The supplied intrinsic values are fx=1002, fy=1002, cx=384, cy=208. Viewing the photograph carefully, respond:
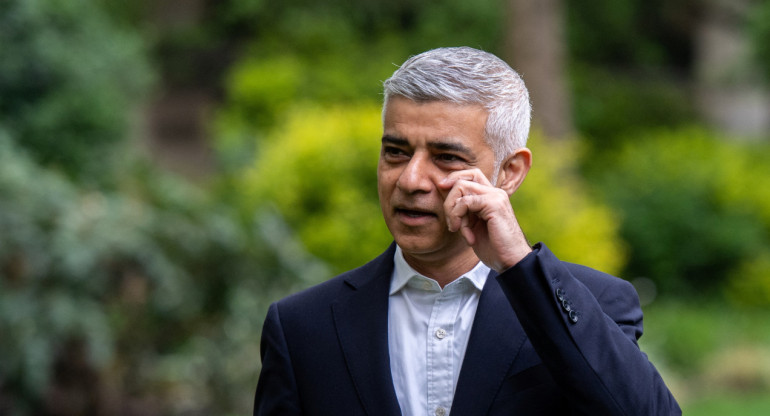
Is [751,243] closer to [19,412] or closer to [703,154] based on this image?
[703,154]

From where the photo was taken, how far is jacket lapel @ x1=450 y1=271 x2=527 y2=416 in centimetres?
226

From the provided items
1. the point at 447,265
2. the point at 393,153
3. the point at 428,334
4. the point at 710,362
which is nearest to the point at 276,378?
the point at 428,334

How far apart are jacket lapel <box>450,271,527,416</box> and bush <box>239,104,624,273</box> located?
5.53m

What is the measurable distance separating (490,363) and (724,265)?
443 inches

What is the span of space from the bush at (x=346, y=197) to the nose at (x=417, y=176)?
221 inches

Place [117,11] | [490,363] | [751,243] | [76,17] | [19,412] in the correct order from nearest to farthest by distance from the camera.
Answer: [490,363], [19,412], [76,17], [751,243], [117,11]

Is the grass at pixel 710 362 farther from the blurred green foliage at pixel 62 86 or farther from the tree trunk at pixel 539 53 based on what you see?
the blurred green foliage at pixel 62 86

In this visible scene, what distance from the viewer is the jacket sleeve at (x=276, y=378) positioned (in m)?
2.41

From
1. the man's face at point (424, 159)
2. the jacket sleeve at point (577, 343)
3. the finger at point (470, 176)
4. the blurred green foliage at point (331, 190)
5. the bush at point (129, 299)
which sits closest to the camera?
the jacket sleeve at point (577, 343)

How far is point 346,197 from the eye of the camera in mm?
8078

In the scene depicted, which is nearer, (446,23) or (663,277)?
(663,277)

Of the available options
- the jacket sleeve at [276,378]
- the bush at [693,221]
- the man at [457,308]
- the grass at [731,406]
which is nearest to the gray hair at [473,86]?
the man at [457,308]

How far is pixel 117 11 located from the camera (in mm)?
15539

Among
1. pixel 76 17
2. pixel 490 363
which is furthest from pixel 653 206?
pixel 490 363
